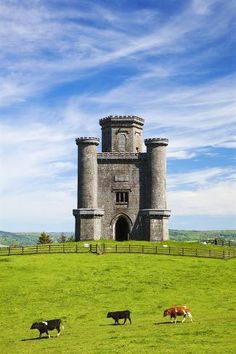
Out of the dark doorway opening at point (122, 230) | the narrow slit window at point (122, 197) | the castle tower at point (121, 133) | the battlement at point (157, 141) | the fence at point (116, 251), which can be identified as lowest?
the fence at point (116, 251)

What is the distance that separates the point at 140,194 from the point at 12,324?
43.7 metres

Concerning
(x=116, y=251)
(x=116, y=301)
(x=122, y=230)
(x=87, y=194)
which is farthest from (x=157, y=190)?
(x=116, y=301)

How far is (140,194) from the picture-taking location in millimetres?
73500

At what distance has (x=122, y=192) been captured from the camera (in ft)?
242

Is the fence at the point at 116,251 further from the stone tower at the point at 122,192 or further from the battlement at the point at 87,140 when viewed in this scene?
the battlement at the point at 87,140

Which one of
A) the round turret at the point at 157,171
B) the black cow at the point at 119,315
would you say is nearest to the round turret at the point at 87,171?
the round turret at the point at 157,171

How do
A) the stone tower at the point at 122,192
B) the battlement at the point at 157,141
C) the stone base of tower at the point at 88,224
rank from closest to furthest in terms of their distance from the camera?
the stone base of tower at the point at 88,224 → the stone tower at the point at 122,192 → the battlement at the point at 157,141

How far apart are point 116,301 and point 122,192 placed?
3768 centimetres

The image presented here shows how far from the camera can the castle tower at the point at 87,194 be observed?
7125 centimetres

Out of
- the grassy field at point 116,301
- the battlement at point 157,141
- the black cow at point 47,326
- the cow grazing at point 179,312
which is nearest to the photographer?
the grassy field at point 116,301

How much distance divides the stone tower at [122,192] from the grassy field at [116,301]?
17925 millimetres

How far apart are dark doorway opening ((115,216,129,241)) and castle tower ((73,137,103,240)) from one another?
3798mm

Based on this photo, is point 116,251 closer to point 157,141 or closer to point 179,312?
point 157,141

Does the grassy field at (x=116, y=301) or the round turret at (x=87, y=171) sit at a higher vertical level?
the round turret at (x=87, y=171)
